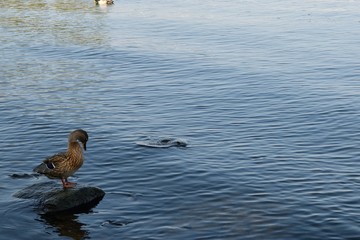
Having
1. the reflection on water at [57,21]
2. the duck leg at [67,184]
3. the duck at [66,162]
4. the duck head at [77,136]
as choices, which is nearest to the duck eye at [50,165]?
the duck at [66,162]

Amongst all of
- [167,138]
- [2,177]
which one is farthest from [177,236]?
[167,138]

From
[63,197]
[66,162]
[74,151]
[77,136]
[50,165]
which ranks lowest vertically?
[63,197]

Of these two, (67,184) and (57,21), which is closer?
(67,184)

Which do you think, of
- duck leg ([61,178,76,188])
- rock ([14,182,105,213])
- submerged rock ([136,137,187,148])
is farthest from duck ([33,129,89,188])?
submerged rock ([136,137,187,148])

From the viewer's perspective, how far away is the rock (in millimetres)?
17359

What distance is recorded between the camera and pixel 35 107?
29578mm

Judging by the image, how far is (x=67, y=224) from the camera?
55.1ft

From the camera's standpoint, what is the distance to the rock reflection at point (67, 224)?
1619 centimetres

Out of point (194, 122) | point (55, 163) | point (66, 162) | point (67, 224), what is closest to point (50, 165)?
point (55, 163)

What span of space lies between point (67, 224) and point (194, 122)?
10.7 m

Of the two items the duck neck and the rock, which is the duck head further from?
the rock

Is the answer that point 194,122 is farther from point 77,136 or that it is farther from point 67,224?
point 67,224

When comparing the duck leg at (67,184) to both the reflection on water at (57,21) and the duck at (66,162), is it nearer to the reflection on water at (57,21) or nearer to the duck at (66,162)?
the duck at (66,162)

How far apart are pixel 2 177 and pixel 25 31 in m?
33.8
